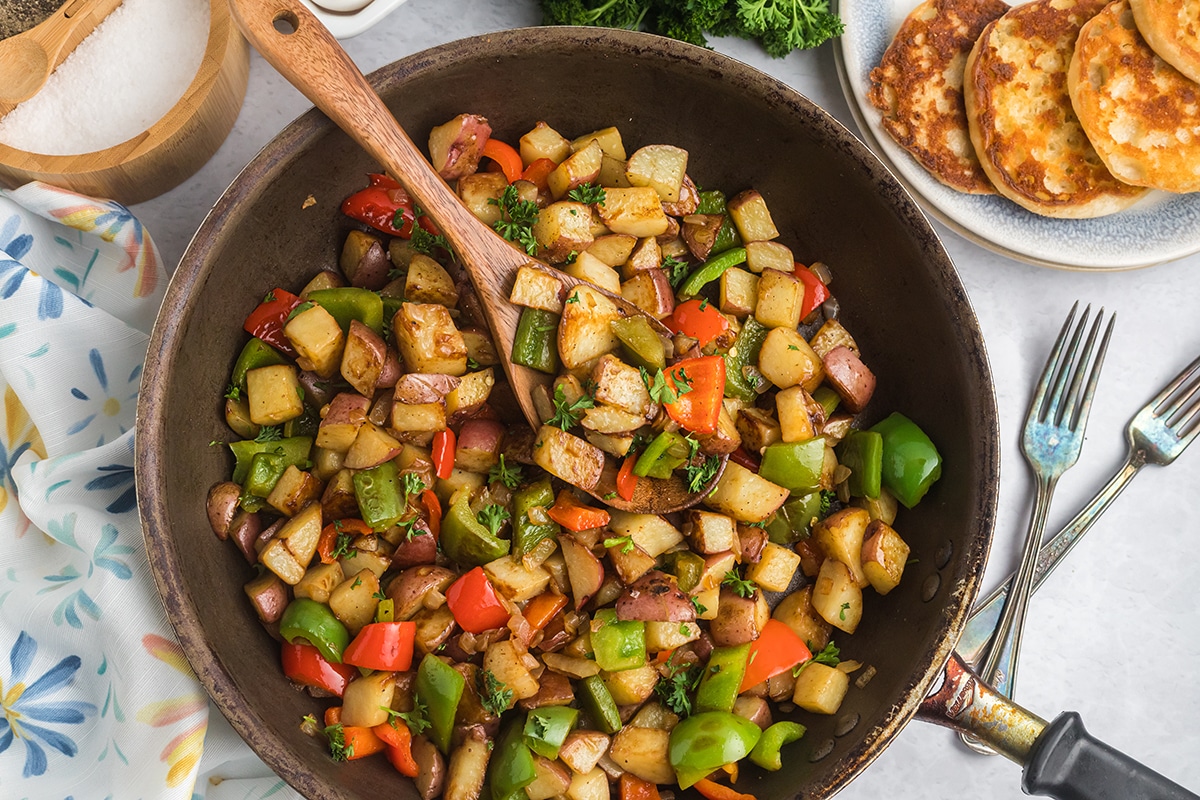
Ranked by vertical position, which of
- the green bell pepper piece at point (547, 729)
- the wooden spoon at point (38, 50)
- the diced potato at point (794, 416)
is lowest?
the green bell pepper piece at point (547, 729)

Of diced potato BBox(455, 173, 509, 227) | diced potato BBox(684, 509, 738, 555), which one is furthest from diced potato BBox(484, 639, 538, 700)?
diced potato BBox(455, 173, 509, 227)

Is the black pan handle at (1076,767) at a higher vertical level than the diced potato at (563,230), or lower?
lower

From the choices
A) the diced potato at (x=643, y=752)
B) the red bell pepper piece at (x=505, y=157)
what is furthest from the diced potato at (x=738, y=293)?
the diced potato at (x=643, y=752)

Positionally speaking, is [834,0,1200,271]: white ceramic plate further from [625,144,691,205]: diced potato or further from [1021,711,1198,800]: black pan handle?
A: [1021,711,1198,800]: black pan handle

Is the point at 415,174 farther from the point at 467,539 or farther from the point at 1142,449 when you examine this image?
the point at 1142,449

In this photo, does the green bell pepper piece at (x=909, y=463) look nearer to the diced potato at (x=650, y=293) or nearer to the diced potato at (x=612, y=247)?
the diced potato at (x=650, y=293)

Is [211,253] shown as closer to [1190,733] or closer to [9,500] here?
[9,500]
